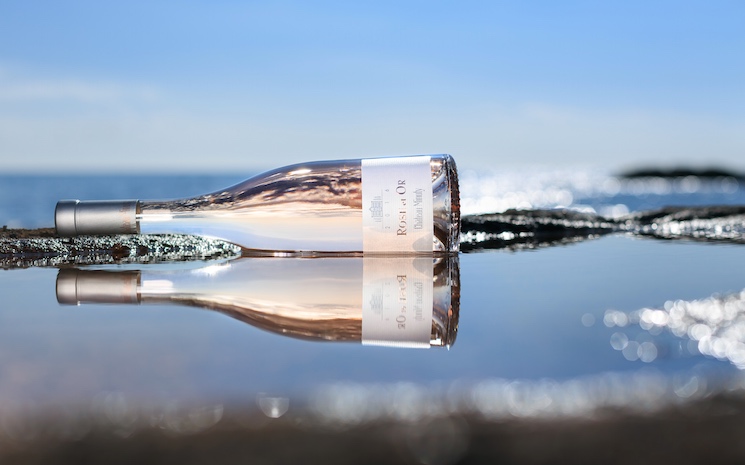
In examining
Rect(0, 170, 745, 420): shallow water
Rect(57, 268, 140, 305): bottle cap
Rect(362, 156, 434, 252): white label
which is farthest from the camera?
Rect(362, 156, 434, 252): white label

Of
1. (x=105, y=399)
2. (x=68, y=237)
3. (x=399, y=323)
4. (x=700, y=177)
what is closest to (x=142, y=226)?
(x=68, y=237)

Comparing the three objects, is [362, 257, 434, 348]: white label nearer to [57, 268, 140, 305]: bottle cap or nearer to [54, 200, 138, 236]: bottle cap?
[57, 268, 140, 305]: bottle cap

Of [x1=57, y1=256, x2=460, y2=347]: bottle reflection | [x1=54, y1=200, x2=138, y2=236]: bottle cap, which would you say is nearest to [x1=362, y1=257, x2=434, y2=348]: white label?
[x1=57, y1=256, x2=460, y2=347]: bottle reflection

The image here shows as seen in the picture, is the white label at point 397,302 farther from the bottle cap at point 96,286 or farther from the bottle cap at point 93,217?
the bottle cap at point 93,217

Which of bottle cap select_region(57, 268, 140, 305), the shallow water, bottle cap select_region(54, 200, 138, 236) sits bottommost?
the shallow water

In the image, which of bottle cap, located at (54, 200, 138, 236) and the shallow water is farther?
bottle cap, located at (54, 200, 138, 236)

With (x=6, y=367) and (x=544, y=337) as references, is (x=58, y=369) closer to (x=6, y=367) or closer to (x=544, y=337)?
(x=6, y=367)

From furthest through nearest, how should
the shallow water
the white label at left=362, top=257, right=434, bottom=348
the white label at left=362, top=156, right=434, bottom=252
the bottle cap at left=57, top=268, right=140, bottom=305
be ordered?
1. the white label at left=362, top=156, right=434, bottom=252
2. the bottle cap at left=57, top=268, right=140, bottom=305
3. the white label at left=362, top=257, right=434, bottom=348
4. the shallow water
